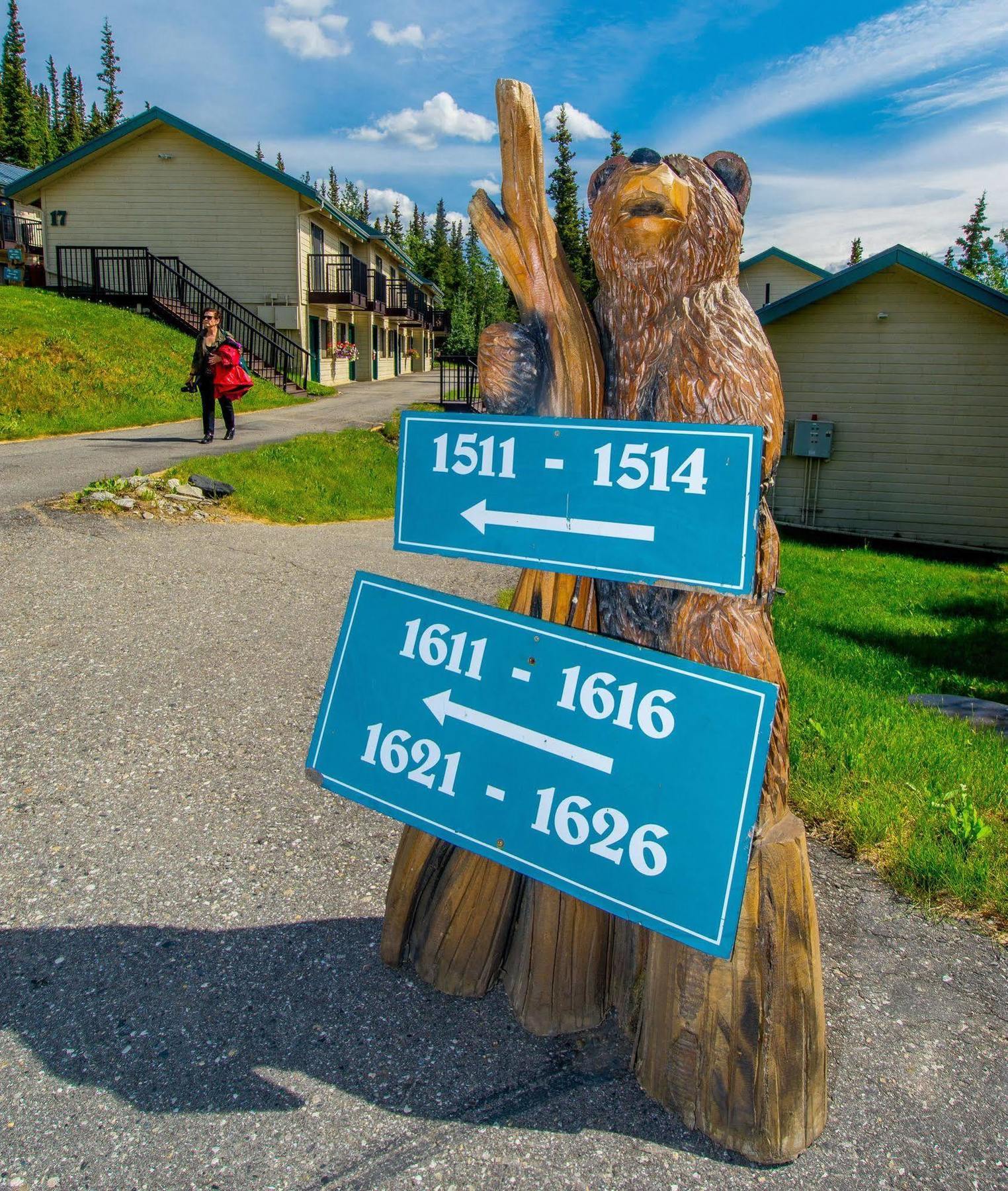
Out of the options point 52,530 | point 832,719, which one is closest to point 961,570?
point 832,719

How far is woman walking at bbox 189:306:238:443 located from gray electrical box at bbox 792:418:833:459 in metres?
9.07

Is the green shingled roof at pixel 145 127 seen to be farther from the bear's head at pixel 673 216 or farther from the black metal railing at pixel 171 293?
the bear's head at pixel 673 216

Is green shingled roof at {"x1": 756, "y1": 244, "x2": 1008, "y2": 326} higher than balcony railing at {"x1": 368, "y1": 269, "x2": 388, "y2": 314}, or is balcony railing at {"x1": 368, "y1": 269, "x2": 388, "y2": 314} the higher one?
balcony railing at {"x1": 368, "y1": 269, "x2": 388, "y2": 314}

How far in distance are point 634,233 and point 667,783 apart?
129cm

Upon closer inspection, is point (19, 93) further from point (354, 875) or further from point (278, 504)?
point (354, 875)

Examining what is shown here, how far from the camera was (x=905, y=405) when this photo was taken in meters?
14.2

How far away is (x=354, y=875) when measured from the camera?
10.9ft

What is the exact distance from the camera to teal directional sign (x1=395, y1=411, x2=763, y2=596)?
1.81 metres

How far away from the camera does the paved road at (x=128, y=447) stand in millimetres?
9383

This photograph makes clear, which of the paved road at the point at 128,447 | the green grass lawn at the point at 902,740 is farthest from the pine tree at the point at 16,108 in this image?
the green grass lawn at the point at 902,740

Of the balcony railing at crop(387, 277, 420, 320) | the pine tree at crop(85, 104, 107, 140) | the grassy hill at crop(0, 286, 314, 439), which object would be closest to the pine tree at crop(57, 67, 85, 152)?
the pine tree at crop(85, 104, 107, 140)

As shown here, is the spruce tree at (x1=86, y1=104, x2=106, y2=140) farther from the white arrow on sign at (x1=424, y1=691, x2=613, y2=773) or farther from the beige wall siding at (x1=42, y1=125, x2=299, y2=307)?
the white arrow on sign at (x1=424, y1=691, x2=613, y2=773)

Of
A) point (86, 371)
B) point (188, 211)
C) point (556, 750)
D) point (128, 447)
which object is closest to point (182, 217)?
point (188, 211)

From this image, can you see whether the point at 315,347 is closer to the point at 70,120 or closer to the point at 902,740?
the point at 902,740
